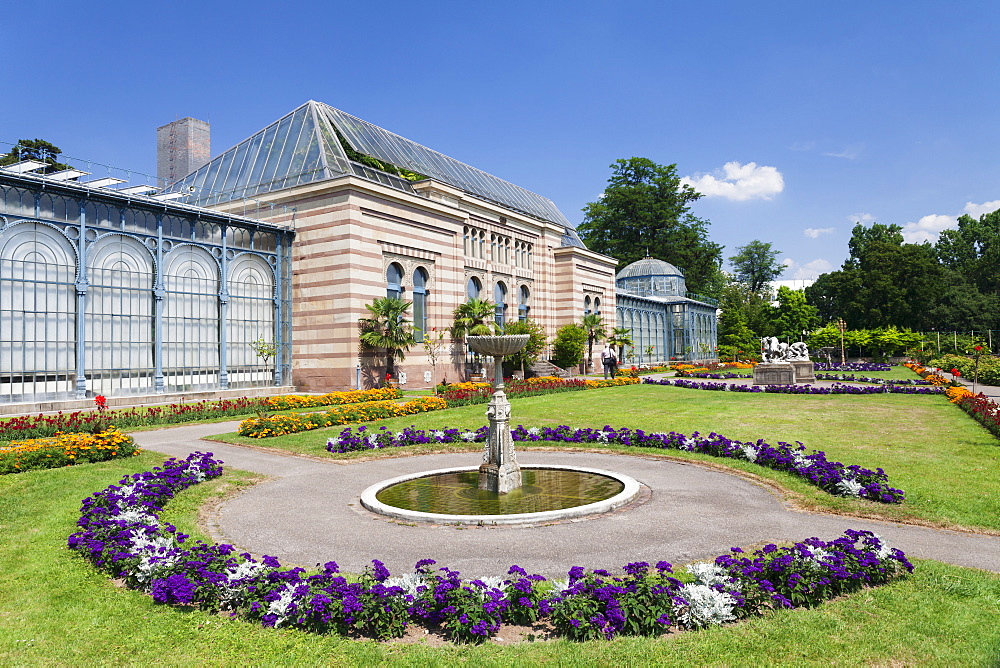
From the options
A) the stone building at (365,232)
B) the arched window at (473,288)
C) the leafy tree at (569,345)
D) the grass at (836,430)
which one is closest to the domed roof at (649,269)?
the stone building at (365,232)

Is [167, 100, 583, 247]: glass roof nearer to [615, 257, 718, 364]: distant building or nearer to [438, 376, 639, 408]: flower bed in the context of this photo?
[438, 376, 639, 408]: flower bed

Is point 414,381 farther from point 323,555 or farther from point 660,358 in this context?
point 660,358

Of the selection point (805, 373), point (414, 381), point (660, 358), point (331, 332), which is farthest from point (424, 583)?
point (660, 358)

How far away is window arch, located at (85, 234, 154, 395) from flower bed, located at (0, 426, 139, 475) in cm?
1240

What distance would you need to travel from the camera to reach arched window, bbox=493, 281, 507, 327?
146 feet

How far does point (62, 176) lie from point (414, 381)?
18.4m

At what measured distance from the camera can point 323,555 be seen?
765 cm

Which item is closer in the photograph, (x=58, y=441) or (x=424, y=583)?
(x=424, y=583)

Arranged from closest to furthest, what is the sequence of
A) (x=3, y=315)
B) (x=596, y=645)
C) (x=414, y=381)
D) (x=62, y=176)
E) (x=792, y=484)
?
(x=596, y=645)
(x=792, y=484)
(x=3, y=315)
(x=62, y=176)
(x=414, y=381)

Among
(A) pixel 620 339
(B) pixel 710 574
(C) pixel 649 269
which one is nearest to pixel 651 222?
(C) pixel 649 269

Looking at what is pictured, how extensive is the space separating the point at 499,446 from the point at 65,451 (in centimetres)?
946

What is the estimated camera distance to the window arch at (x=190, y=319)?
27188 mm

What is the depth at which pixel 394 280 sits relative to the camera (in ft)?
112

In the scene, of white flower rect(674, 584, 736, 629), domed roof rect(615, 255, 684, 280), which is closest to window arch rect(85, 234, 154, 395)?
white flower rect(674, 584, 736, 629)
